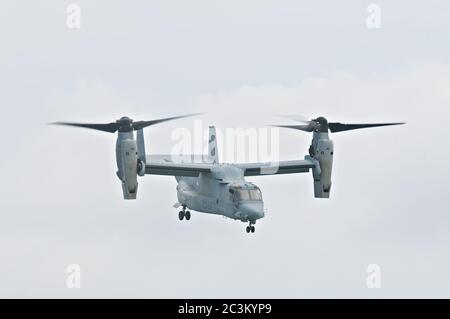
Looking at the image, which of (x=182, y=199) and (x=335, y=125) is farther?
(x=182, y=199)

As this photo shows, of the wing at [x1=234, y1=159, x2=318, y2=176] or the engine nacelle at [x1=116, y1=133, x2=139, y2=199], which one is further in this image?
the wing at [x1=234, y1=159, x2=318, y2=176]

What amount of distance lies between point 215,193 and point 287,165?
4.01m

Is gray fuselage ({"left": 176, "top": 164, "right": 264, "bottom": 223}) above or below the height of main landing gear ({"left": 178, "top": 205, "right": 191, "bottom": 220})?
above

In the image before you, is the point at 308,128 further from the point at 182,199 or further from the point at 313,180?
the point at 182,199

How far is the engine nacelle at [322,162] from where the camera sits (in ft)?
219

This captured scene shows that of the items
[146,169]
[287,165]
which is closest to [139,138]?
[146,169]

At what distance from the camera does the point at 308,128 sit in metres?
67.2

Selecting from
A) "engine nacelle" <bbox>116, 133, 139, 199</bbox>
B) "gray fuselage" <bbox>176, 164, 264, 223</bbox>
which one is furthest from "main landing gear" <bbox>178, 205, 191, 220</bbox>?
"engine nacelle" <bbox>116, 133, 139, 199</bbox>

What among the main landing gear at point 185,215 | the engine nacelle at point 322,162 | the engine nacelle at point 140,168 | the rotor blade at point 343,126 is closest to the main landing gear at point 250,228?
the engine nacelle at point 322,162

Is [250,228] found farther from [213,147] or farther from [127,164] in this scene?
[213,147]

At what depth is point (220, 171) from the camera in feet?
225

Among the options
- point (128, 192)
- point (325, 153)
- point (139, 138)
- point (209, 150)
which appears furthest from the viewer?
point (209, 150)

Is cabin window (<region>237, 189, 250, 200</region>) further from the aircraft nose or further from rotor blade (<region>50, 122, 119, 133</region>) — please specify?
rotor blade (<region>50, 122, 119, 133</region>)

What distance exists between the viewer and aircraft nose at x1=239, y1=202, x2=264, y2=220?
65.2 m
